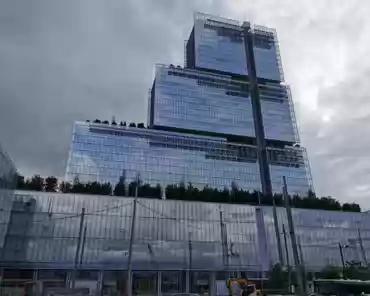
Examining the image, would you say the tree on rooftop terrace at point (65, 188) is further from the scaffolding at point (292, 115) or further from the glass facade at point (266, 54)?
the glass facade at point (266, 54)

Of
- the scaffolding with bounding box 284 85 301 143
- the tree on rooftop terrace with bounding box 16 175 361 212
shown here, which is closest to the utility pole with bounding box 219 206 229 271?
the tree on rooftop terrace with bounding box 16 175 361 212

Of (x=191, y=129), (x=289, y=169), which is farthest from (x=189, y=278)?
(x=289, y=169)

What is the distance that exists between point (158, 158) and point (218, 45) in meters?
49.6

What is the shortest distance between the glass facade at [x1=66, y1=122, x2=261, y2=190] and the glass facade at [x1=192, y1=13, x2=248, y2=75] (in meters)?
28.5

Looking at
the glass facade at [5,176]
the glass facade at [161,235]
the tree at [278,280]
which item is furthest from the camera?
the glass facade at [161,235]

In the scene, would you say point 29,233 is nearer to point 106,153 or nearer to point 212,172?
point 106,153

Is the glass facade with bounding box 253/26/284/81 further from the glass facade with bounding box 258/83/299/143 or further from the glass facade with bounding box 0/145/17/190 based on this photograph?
the glass facade with bounding box 0/145/17/190

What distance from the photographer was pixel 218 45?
130 meters

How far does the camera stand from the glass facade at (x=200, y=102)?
11256 cm

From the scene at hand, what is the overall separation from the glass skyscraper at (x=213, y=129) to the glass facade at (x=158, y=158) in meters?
0.26

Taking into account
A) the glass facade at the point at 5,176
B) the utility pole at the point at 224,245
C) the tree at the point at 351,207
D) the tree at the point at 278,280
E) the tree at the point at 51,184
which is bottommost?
the tree at the point at 278,280

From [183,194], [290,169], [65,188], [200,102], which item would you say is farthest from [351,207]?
[200,102]

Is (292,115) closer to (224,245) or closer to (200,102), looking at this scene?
(200,102)

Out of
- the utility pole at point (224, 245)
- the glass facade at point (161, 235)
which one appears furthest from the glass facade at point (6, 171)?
the utility pole at point (224, 245)
